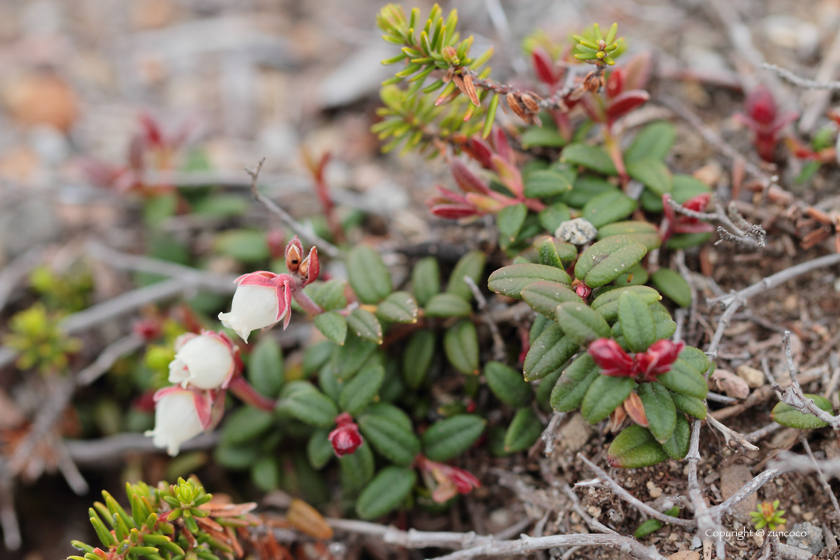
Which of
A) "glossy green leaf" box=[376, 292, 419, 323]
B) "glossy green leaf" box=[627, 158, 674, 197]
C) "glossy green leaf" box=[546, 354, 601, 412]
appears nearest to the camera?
"glossy green leaf" box=[546, 354, 601, 412]

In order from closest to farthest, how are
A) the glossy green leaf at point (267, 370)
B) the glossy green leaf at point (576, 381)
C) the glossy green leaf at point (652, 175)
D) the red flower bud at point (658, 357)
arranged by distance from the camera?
the red flower bud at point (658, 357)
the glossy green leaf at point (576, 381)
the glossy green leaf at point (652, 175)
the glossy green leaf at point (267, 370)

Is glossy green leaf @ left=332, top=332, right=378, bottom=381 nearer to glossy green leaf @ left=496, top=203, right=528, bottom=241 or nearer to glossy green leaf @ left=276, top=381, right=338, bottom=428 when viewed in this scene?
glossy green leaf @ left=276, top=381, right=338, bottom=428

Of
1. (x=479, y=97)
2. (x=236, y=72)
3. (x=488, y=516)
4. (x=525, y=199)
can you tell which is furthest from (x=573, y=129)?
(x=236, y=72)

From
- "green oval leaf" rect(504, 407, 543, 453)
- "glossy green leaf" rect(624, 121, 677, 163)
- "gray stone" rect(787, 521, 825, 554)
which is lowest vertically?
"gray stone" rect(787, 521, 825, 554)

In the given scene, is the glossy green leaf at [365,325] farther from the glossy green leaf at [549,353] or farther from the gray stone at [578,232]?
the gray stone at [578,232]

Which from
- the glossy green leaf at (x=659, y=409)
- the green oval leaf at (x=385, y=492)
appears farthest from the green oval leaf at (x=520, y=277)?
the green oval leaf at (x=385, y=492)

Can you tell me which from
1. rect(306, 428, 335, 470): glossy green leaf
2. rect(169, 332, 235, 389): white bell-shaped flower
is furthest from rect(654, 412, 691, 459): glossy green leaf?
rect(169, 332, 235, 389): white bell-shaped flower

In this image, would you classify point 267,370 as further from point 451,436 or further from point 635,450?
point 635,450
